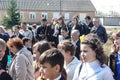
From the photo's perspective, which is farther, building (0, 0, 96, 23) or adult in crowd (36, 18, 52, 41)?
building (0, 0, 96, 23)

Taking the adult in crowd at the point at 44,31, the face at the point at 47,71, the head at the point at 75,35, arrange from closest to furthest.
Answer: the face at the point at 47,71, the head at the point at 75,35, the adult in crowd at the point at 44,31

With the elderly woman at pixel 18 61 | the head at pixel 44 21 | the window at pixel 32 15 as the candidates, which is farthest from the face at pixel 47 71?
the window at pixel 32 15

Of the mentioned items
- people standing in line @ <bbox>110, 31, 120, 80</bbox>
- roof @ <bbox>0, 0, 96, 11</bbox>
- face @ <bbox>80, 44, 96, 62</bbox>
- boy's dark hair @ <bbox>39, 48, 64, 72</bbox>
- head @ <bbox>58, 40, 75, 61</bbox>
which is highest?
boy's dark hair @ <bbox>39, 48, 64, 72</bbox>

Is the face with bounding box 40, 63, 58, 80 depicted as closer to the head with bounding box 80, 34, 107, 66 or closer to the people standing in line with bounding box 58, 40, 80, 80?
the head with bounding box 80, 34, 107, 66

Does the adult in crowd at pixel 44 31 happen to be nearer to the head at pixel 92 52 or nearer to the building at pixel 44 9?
the head at pixel 92 52

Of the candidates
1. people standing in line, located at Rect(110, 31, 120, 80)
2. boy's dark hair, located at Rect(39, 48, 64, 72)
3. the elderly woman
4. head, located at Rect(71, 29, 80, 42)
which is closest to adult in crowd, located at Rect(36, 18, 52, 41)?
head, located at Rect(71, 29, 80, 42)

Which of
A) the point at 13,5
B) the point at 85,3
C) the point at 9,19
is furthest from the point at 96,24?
the point at 85,3

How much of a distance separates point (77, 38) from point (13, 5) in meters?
42.1

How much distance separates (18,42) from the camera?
269 inches

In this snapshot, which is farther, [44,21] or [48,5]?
[48,5]

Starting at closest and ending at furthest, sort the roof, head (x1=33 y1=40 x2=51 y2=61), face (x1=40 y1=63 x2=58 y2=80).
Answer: face (x1=40 y1=63 x2=58 y2=80) → head (x1=33 y1=40 x2=51 y2=61) → the roof

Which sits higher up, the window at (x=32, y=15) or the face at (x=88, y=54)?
the face at (x=88, y=54)

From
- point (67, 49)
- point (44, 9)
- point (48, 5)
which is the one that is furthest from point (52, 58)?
point (48, 5)

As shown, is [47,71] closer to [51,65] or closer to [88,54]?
[51,65]
